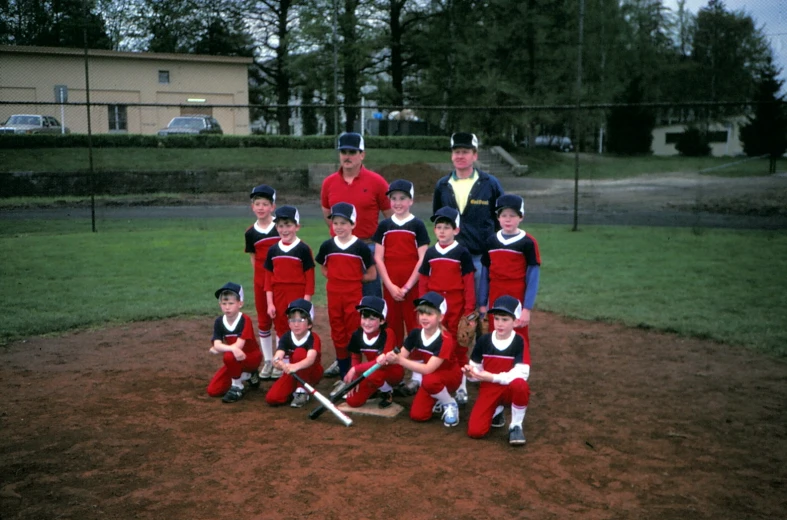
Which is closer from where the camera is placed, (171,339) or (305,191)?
(171,339)

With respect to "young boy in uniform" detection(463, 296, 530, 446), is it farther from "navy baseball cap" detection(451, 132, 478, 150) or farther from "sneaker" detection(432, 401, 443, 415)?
"navy baseball cap" detection(451, 132, 478, 150)

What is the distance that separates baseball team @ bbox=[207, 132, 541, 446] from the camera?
5309mm

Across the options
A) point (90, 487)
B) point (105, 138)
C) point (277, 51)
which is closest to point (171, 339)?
point (90, 487)

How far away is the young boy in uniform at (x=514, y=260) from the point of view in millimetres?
5418

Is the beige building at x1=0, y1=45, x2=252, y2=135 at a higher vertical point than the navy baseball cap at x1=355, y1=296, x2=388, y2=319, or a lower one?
higher

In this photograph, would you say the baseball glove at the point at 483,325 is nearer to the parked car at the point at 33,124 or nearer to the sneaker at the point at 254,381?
the sneaker at the point at 254,381

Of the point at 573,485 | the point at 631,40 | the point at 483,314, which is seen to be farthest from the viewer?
the point at 631,40

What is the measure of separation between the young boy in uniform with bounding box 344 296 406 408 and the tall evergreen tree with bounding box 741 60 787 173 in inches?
597

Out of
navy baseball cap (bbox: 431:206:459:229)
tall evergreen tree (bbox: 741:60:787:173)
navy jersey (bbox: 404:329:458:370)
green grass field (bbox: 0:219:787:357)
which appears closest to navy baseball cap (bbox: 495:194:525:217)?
navy baseball cap (bbox: 431:206:459:229)

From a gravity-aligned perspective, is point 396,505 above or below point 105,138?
below

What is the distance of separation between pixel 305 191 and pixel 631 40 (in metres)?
29.5

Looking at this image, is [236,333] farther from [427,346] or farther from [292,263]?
[427,346]

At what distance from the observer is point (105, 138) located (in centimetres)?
2000

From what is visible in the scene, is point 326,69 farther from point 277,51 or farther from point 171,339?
point 171,339
